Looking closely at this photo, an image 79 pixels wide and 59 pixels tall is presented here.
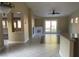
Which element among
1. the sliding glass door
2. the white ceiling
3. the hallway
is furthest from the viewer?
the sliding glass door

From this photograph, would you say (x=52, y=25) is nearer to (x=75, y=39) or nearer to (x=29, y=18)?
(x=29, y=18)

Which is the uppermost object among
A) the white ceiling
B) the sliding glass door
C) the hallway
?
the white ceiling

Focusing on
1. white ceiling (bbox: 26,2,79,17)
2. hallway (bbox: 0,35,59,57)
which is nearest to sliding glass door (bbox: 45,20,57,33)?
white ceiling (bbox: 26,2,79,17)

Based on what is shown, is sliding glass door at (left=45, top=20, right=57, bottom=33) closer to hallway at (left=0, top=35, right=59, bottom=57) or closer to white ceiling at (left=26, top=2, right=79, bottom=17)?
white ceiling at (left=26, top=2, right=79, bottom=17)

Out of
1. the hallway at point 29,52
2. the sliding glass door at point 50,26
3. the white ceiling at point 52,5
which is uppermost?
the white ceiling at point 52,5

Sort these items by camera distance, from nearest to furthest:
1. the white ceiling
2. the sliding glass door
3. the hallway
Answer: the hallway → the white ceiling → the sliding glass door

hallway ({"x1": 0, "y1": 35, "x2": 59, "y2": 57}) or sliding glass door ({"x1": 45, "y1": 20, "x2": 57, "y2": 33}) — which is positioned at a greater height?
sliding glass door ({"x1": 45, "y1": 20, "x2": 57, "y2": 33})

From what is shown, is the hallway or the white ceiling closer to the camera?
the hallway

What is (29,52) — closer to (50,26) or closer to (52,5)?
(52,5)

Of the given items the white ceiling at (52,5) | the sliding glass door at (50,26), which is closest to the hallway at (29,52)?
the white ceiling at (52,5)

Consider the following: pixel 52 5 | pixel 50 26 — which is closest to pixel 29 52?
pixel 52 5

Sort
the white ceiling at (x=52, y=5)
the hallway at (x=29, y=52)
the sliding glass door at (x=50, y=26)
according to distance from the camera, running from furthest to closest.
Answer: the sliding glass door at (x=50, y=26) < the white ceiling at (x=52, y=5) < the hallway at (x=29, y=52)

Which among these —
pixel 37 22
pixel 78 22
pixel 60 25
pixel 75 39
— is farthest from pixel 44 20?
pixel 75 39

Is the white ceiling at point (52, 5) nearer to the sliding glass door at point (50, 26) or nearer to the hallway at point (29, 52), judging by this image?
the hallway at point (29, 52)
